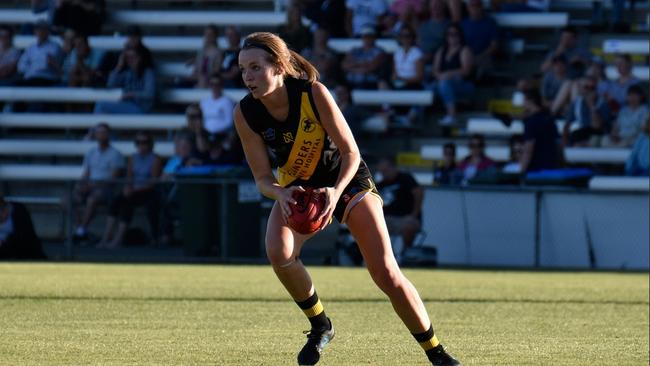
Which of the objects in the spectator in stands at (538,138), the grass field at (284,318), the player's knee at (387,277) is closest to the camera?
the player's knee at (387,277)

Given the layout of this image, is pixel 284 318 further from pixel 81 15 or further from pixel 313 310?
pixel 81 15

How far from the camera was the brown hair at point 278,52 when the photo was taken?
665 centimetres

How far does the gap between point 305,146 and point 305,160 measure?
0.27 ft

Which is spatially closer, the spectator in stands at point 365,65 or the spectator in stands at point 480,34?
the spectator in stands at point 480,34

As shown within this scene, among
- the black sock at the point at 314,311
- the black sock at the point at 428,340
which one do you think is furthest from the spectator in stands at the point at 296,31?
the black sock at the point at 428,340

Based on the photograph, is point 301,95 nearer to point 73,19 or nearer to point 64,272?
point 64,272

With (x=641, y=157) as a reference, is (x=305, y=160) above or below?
above

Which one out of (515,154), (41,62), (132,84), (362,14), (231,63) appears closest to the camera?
(515,154)

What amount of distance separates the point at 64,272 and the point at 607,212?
6.07 m

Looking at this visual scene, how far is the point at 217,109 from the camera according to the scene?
1978 cm

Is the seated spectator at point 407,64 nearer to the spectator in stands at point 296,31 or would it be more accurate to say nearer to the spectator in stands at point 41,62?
the spectator in stands at point 296,31

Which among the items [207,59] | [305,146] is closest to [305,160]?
[305,146]

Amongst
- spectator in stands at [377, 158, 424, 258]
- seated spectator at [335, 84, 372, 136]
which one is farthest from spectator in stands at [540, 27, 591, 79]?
spectator in stands at [377, 158, 424, 258]

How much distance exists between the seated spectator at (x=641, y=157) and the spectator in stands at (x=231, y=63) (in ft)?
20.9
